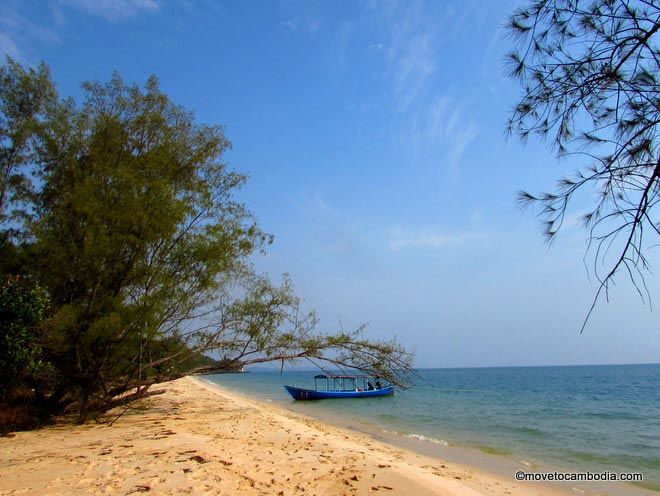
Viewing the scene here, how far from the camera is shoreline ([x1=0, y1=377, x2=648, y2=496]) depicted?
5.36m

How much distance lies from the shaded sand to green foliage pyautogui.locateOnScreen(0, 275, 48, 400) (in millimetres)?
1498

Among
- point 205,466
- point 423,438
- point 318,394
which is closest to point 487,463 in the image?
point 423,438

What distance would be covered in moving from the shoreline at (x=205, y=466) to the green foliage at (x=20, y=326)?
59.0 inches

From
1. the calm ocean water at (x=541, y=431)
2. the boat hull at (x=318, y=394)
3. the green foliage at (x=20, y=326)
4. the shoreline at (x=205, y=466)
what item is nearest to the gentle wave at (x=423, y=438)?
the calm ocean water at (x=541, y=431)

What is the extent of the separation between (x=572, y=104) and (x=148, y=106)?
41.7 ft

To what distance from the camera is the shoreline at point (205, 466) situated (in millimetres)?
5359

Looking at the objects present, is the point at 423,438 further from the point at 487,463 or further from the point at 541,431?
the point at 541,431

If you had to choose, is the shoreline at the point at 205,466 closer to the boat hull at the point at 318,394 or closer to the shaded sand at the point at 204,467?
the shaded sand at the point at 204,467

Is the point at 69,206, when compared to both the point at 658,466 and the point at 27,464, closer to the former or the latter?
the point at 27,464

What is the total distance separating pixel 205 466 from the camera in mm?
6027

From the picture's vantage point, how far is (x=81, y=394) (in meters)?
11.4

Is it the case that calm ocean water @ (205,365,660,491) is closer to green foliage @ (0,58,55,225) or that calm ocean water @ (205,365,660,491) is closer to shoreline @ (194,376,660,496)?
shoreline @ (194,376,660,496)

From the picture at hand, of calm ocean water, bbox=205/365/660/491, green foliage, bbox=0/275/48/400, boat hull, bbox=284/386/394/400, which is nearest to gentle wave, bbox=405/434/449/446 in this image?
calm ocean water, bbox=205/365/660/491

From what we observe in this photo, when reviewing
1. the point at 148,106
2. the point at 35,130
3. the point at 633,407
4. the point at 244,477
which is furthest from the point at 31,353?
the point at 633,407
